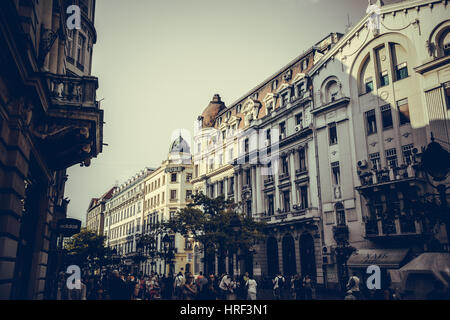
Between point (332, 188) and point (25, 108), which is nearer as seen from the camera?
point (25, 108)

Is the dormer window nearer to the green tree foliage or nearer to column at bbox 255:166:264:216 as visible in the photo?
column at bbox 255:166:264:216

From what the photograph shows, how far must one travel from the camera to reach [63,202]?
25.7 m

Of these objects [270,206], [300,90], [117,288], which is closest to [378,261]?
[270,206]

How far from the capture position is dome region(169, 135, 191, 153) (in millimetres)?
74875

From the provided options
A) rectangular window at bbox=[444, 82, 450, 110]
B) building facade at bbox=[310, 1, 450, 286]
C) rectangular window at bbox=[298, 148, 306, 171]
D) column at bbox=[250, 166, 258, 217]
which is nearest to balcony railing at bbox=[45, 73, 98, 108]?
building facade at bbox=[310, 1, 450, 286]

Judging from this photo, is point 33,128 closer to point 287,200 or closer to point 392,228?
point 392,228

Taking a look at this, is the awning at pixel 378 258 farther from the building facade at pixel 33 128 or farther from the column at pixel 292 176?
the building facade at pixel 33 128

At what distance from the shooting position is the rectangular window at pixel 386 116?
30.3 metres

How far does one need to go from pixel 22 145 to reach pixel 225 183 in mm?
41918

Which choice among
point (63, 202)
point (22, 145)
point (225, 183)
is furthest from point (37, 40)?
point (225, 183)
